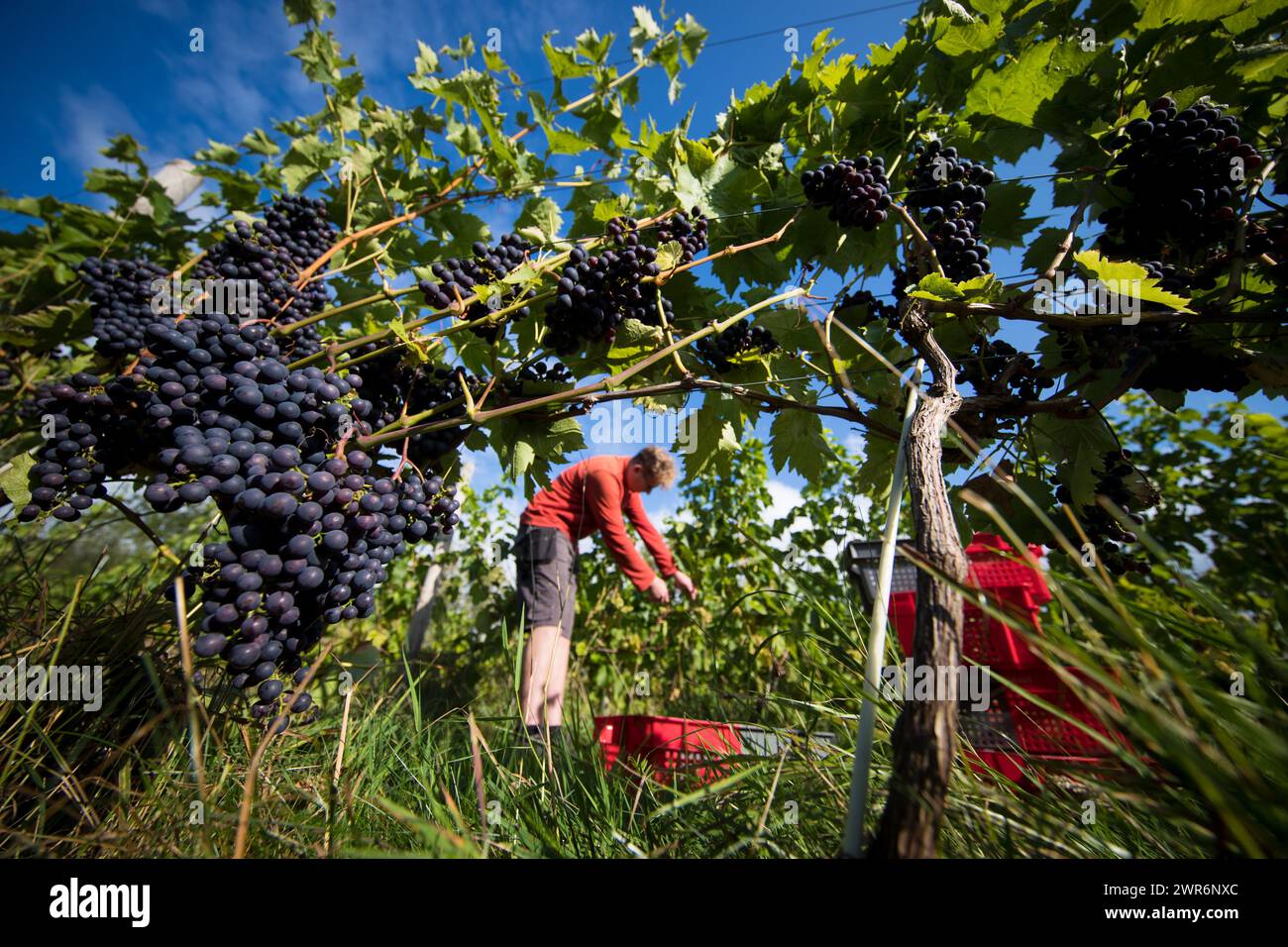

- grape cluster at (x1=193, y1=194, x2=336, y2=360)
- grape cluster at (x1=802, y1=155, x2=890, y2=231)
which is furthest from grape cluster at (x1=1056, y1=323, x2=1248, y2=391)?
grape cluster at (x1=193, y1=194, x2=336, y2=360)

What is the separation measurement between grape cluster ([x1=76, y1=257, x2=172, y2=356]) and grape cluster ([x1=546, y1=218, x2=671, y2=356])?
1.42 m

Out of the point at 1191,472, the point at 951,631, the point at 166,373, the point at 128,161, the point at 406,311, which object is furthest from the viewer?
the point at 1191,472

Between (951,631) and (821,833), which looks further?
(821,833)

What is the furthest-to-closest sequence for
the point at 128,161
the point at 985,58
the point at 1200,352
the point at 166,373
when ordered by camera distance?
the point at 128,161 → the point at 985,58 → the point at 1200,352 → the point at 166,373

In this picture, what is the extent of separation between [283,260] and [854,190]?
1941 millimetres

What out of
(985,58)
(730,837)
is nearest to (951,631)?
(730,837)

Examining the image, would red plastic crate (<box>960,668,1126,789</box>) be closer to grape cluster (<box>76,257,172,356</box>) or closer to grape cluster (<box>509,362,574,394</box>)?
grape cluster (<box>509,362,574,394</box>)

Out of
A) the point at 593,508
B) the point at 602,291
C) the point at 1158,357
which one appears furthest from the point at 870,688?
the point at 593,508

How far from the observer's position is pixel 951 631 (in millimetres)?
615

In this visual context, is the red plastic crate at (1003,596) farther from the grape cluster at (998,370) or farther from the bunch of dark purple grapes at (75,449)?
the bunch of dark purple grapes at (75,449)

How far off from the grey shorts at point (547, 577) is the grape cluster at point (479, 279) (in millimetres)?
1958
